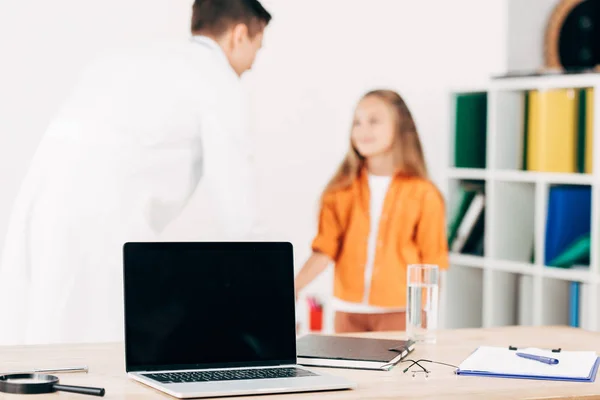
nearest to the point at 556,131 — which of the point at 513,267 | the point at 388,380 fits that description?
the point at 513,267

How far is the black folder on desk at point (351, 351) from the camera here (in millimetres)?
2010

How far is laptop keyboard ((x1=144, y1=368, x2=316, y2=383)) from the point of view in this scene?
180 cm

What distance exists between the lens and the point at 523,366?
6.63 feet

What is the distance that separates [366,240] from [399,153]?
1.20ft

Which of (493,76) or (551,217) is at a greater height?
(493,76)

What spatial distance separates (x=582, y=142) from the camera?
3635 millimetres

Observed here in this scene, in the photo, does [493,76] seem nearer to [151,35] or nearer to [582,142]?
[582,142]

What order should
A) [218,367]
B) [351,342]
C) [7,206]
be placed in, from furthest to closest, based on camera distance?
[7,206] < [351,342] < [218,367]

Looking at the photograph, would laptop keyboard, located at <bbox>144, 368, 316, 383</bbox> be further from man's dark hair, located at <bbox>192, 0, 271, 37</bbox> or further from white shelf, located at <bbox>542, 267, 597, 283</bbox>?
white shelf, located at <bbox>542, 267, 597, 283</bbox>

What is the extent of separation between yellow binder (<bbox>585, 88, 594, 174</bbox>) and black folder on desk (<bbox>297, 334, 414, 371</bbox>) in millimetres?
1609

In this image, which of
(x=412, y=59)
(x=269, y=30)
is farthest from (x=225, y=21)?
(x=412, y=59)

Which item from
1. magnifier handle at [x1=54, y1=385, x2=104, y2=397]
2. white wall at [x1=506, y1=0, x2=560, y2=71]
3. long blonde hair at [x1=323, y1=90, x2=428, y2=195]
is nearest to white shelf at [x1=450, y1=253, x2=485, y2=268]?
long blonde hair at [x1=323, y1=90, x2=428, y2=195]

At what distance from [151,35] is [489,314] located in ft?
5.69

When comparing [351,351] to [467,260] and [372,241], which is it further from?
[467,260]
